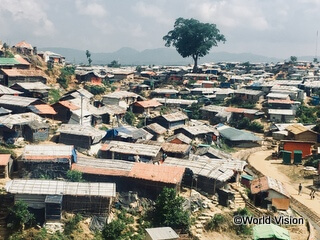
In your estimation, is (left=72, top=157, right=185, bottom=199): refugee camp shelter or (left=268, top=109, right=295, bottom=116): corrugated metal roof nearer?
(left=72, top=157, right=185, bottom=199): refugee camp shelter

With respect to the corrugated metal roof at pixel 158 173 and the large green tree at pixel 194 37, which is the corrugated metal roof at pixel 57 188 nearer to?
the corrugated metal roof at pixel 158 173

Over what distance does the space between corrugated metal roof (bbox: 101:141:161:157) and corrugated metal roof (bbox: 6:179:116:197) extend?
28.4ft

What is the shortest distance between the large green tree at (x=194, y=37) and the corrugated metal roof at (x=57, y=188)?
6427 cm

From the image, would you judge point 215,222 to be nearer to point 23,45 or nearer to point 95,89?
point 95,89

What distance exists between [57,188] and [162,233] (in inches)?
285

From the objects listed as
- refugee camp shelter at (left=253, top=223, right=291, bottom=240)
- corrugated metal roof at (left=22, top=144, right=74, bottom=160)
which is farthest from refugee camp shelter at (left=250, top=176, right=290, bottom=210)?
corrugated metal roof at (left=22, top=144, right=74, bottom=160)

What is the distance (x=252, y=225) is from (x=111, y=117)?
25.3 metres

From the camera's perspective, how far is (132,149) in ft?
→ 113

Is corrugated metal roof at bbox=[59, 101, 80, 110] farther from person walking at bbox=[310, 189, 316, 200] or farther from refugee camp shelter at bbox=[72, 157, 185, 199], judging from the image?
person walking at bbox=[310, 189, 316, 200]

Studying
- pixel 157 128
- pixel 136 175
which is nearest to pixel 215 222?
pixel 136 175

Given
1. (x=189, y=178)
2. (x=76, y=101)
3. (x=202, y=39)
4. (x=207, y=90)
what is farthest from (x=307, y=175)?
(x=202, y=39)

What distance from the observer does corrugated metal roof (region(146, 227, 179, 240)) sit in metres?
22.4

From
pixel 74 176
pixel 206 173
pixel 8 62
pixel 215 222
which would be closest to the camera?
pixel 215 222

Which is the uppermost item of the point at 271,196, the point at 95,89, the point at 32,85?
the point at 32,85
